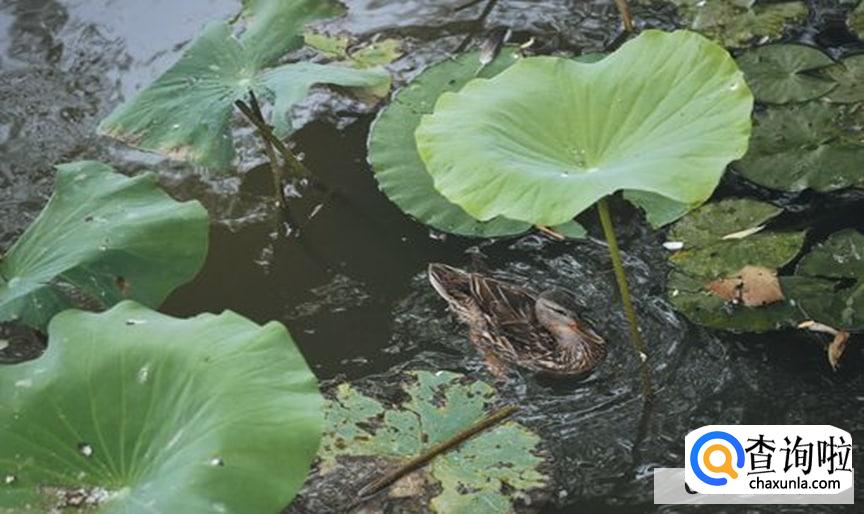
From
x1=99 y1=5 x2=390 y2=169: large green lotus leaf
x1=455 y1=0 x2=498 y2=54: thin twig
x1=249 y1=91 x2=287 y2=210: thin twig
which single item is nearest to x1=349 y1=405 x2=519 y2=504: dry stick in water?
x1=99 y1=5 x2=390 y2=169: large green lotus leaf

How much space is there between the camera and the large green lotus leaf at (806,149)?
236 centimetres

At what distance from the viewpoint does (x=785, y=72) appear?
258cm

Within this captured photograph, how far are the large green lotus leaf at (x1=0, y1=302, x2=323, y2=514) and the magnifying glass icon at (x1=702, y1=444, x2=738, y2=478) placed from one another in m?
0.72

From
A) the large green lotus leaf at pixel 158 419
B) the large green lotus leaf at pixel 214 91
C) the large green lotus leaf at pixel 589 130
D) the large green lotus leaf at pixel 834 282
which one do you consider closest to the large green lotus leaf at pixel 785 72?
the large green lotus leaf at pixel 834 282

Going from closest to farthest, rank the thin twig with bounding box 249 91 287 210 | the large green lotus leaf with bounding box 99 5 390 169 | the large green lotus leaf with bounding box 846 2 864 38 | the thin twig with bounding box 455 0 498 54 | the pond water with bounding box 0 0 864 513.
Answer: the pond water with bounding box 0 0 864 513
the large green lotus leaf with bounding box 99 5 390 169
the thin twig with bounding box 249 91 287 210
the large green lotus leaf with bounding box 846 2 864 38
the thin twig with bounding box 455 0 498 54

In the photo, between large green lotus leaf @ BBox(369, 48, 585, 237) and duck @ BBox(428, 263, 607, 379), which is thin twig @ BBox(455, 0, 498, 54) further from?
duck @ BBox(428, 263, 607, 379)

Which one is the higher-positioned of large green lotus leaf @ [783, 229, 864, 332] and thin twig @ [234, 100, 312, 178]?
thin twig @ [234, 100, 312, 178]

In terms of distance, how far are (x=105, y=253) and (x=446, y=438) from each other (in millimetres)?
647

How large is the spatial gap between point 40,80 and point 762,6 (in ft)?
5.73

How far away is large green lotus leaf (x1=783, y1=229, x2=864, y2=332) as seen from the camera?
210 centimetres

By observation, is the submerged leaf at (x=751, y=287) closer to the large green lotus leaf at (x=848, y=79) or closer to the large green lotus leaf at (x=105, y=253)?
the large green lotus leaf at (x=848, y=79)

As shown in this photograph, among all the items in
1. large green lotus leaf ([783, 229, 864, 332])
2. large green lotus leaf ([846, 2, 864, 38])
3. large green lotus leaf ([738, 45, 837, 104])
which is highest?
large green lotus leaf ([738, 45, 837, 104])

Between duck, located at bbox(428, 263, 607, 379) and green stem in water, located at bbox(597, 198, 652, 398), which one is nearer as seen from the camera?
green stem in water, located at bbox(597, 198, 652, 398)

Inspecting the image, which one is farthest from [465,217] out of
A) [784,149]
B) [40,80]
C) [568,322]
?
[40,80]
